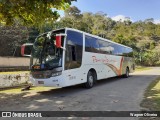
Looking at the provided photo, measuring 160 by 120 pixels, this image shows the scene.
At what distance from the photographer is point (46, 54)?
11.2 meters

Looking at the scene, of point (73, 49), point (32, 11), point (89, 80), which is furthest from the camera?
point (89, 80)

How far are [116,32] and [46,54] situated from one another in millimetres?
85281

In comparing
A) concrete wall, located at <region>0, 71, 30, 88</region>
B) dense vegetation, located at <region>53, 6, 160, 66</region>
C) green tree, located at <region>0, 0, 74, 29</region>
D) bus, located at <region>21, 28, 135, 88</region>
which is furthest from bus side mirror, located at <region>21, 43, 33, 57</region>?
dense vegetation, located at <region>53, 6, 160, 66</region>

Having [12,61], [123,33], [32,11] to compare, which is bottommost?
[12,61]

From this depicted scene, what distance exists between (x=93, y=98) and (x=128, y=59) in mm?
13152

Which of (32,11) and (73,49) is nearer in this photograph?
(32,11)

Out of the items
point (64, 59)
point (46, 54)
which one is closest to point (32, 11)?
point (46, 54)

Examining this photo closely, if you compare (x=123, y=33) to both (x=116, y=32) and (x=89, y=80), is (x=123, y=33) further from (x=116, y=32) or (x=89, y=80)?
(x=89, y=80)

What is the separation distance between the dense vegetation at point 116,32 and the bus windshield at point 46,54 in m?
21.7

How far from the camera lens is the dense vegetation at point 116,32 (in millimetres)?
55625

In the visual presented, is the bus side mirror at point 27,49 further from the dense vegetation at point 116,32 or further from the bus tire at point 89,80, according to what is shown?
the dense vegetation at point 116,32

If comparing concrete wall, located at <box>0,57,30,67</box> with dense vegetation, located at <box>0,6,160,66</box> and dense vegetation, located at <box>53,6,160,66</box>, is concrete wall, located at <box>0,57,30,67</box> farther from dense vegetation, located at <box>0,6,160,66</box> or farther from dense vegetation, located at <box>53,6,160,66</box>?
dense vegetation, located at <box>53,6,160,66</box>

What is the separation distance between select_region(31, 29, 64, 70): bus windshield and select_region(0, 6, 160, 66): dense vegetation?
21.7 meters

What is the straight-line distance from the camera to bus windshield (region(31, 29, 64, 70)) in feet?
35.8
